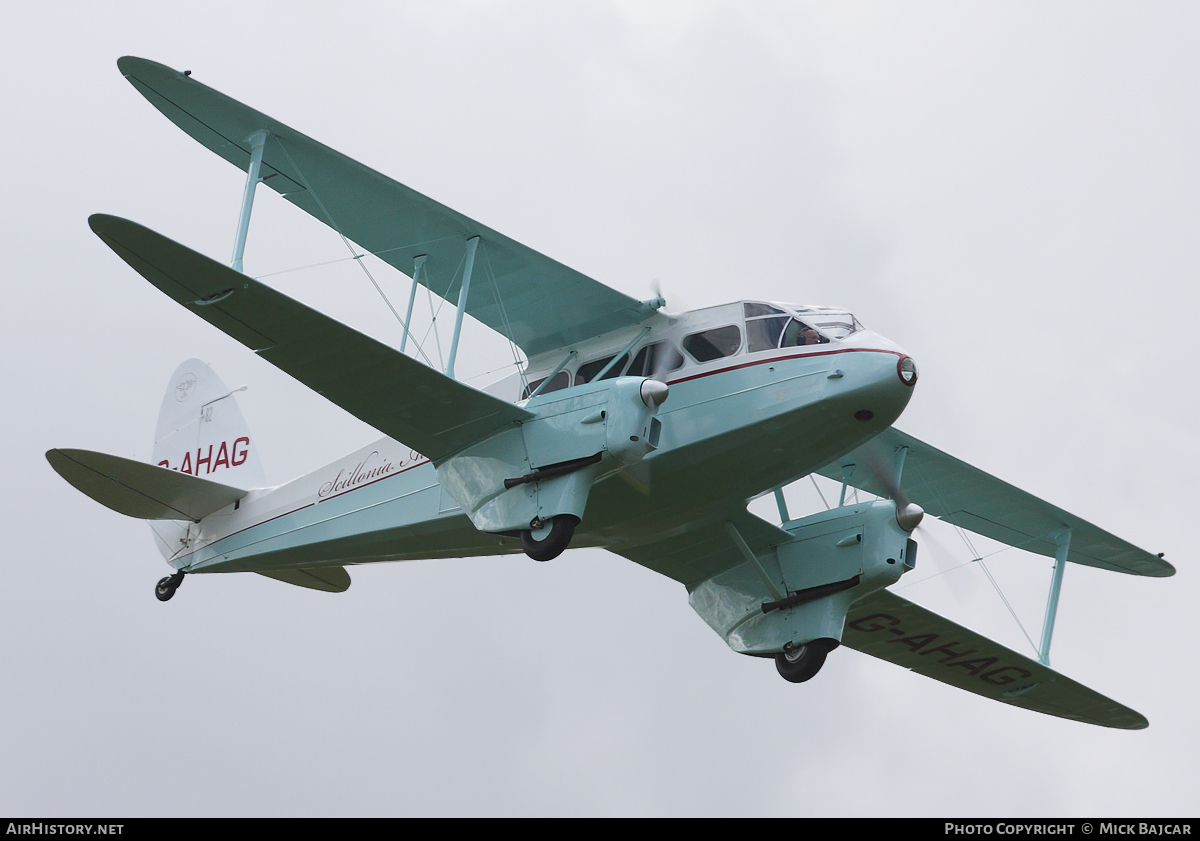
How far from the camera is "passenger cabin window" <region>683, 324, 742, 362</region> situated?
19.0 meters

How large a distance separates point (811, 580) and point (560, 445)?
19.0ft

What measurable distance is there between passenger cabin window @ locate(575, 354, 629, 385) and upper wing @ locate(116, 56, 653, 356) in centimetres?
53

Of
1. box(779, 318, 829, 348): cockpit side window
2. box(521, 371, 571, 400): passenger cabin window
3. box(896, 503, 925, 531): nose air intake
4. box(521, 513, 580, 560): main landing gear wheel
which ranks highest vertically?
box(521, 371, 571, 400): passenger cabin window

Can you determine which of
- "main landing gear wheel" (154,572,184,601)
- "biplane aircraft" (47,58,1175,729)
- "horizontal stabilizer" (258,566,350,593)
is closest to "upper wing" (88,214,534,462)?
"biplane aircraft" (47,58,1175,729)

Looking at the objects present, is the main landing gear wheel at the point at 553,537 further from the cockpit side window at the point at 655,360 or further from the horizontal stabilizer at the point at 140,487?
the horizontal stabilizer at the point at 140,487

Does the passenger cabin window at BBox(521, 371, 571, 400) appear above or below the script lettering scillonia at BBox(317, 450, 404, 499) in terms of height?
above

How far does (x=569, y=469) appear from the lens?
18.3 meters

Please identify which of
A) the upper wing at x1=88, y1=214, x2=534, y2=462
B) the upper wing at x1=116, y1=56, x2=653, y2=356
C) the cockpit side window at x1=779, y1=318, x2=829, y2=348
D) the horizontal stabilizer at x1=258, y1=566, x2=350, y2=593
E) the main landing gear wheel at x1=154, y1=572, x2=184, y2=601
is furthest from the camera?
the horizontal stabilizer at x1=258, y1=566, x2=350, y2=593

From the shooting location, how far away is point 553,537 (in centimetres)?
1838

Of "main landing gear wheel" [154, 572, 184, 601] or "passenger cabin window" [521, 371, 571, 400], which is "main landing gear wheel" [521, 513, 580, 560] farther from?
"main landing gear wheel" [154, 572, 184, 601]

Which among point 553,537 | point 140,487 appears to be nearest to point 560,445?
Answer: point 553,537

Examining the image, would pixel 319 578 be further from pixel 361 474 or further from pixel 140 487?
pixel 140 487

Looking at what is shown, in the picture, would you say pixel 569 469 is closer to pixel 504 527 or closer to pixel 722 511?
pixel 504 527

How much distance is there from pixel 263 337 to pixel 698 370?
226 inches
